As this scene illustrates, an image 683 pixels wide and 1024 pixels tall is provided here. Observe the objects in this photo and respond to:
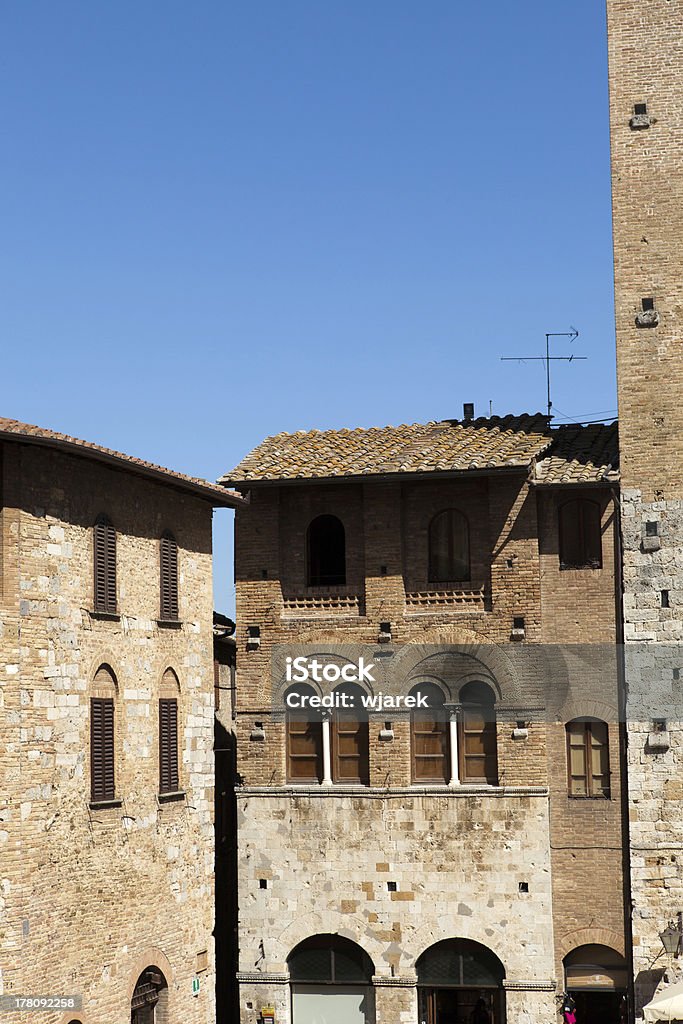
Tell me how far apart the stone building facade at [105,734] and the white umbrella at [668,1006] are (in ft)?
25.9

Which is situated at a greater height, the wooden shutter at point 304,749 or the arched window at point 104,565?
the arched window at point 104,565

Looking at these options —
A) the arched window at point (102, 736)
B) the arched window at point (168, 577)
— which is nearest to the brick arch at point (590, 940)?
the arched window at point (102, 736)

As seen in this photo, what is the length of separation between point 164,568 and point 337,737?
4907 millimetres

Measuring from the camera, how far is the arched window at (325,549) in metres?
28.3

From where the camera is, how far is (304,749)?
28000 millimetres

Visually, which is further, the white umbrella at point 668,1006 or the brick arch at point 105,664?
the brick arch at point 105,664

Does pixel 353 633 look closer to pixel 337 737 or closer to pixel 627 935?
pixel 337 737

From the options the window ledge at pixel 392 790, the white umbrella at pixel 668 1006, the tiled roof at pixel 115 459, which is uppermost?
the tiled roof at pixel 115 459

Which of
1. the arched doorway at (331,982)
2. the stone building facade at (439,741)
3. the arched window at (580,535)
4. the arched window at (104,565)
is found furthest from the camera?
the arched doorway at (331,982)

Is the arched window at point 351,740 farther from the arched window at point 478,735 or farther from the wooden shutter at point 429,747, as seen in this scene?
the arched window at point 478,735

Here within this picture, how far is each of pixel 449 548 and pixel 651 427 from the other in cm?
434

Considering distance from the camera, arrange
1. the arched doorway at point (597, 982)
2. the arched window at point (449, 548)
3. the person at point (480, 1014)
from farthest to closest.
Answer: the arched window at point (449, 548) → the person at point (480, 1014) → the arched doorway at point (597, 982)

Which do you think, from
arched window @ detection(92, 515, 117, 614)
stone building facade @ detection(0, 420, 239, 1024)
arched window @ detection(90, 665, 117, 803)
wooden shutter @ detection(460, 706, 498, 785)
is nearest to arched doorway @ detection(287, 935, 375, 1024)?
stone building facade @ detection(0, 420, 239, 1024)

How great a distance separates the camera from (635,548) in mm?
26047
